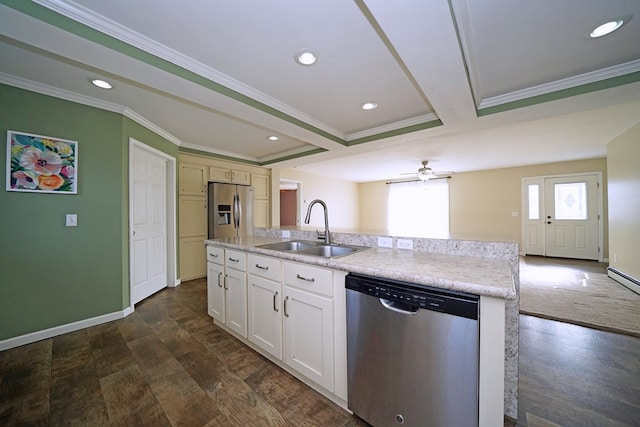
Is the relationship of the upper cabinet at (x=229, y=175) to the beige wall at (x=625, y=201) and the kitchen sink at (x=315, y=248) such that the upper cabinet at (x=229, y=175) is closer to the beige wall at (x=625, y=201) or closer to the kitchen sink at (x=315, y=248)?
the kitchen sink at (x=315, y=248)

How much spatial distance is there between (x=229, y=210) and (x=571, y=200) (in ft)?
25.7

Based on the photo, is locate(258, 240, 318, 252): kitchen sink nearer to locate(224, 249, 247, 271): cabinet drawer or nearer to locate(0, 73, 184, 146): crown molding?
locate(224, 249, 247, 271): cabinet drawer

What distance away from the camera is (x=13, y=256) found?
207 cm

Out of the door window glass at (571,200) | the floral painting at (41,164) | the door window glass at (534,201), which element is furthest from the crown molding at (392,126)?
the door window glass at (571,200)

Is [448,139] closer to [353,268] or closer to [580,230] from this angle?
[353,268]

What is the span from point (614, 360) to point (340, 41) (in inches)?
127

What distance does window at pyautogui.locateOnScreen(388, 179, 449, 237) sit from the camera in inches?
286

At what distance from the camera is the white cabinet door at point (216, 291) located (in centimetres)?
229

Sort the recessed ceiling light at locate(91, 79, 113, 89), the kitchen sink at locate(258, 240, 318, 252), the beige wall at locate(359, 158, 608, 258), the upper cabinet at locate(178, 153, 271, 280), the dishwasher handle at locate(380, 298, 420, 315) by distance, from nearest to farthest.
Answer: the dishwasher handle at locate(380, 298, 420, 315) < the recessed ceiling light at locate(91, 79, 113, 89) < the kitchen sink at locate(258, 240, 318, 252) < the upper cabinet at locate(178, 153, 271, 280) < the beige wall at locate(359, 158, 608, 258)

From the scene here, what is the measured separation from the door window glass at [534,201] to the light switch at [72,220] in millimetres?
8664

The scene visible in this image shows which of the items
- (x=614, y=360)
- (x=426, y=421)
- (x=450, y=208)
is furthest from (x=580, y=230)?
(x=426, y=421)

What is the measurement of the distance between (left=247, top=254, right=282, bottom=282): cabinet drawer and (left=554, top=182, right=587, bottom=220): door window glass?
24.2 ft

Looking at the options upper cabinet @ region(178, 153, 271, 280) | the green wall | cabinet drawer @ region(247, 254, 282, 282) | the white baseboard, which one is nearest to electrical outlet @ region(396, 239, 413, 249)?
cabinet drawer @ region(247, 254, 282, 282)

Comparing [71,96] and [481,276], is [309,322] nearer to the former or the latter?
[481,276]
